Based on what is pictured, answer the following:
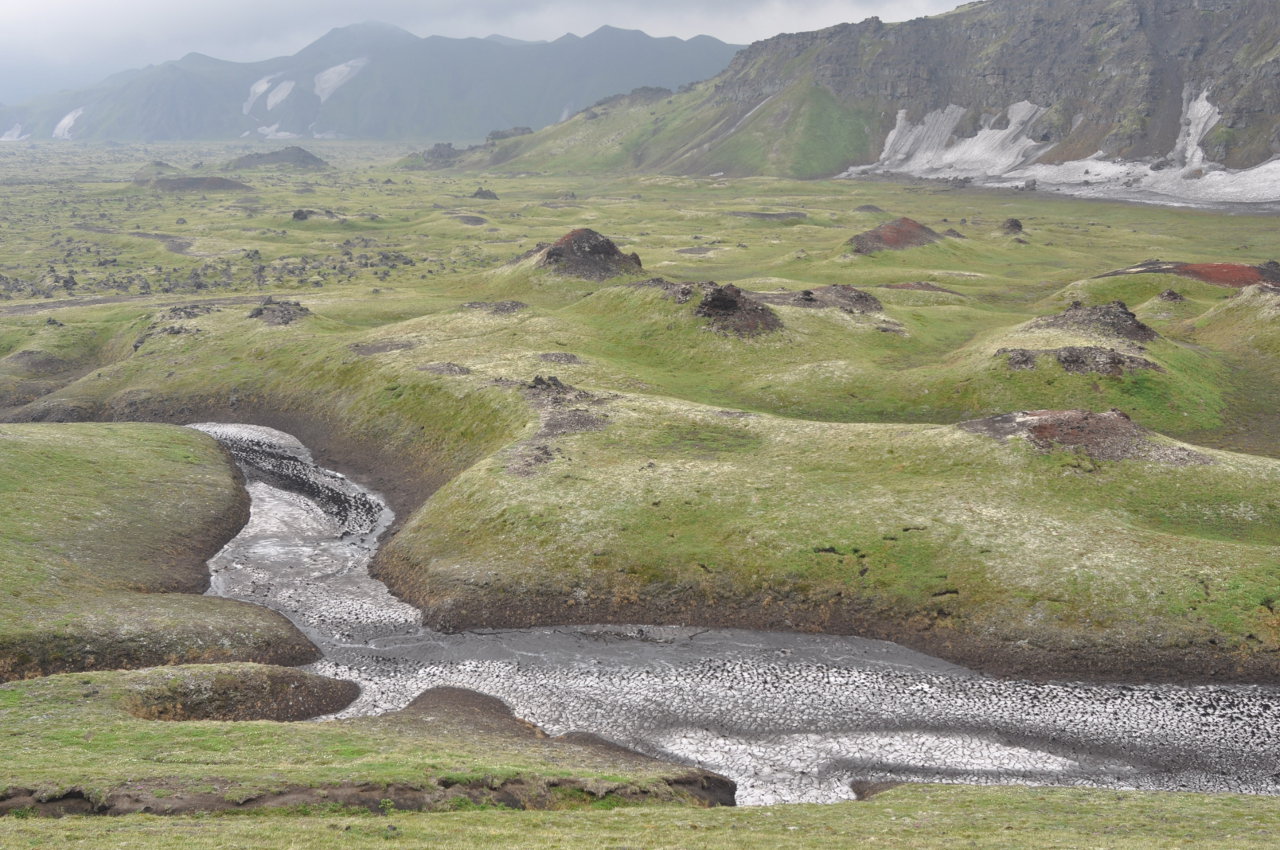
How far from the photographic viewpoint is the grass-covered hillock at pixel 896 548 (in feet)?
146

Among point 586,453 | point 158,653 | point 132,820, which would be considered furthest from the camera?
point 586,453

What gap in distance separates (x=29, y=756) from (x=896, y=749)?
3933 cm

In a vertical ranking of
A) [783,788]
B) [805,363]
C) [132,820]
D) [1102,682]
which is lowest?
[783,788]

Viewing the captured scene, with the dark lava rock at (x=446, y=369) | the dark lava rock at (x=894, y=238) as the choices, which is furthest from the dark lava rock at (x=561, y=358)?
the dark lava rock at (x=894, y=238)

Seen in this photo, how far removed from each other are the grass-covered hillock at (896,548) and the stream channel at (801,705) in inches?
83.1

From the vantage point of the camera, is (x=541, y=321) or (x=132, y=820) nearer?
(x=132, y=820)

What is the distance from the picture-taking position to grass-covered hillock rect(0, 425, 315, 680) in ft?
146

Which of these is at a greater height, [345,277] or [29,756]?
[345,277]

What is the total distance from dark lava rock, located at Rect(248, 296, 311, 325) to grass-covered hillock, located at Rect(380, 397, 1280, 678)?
7059 centimetres

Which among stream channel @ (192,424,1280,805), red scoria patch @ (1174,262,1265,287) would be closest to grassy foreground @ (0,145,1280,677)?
stream channel @ (192,424,1280,805)

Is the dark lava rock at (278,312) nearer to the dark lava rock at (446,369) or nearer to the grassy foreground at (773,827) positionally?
the dark lava rock at (446,369)

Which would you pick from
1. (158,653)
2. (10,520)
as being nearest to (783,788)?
(158,653)

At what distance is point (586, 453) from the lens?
67438 mm

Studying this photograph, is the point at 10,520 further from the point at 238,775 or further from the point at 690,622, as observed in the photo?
the point at 690,622
